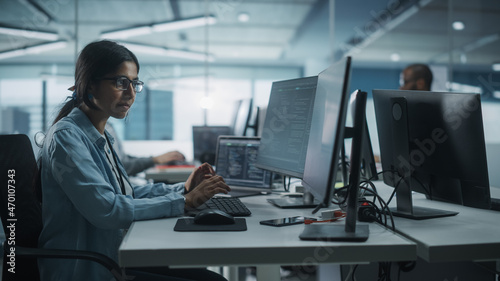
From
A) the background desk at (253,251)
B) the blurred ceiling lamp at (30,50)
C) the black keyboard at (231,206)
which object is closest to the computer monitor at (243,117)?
the black keyboard at (231,206)

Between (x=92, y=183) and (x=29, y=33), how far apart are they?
4.18 meters

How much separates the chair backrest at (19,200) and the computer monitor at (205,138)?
7.11 ft

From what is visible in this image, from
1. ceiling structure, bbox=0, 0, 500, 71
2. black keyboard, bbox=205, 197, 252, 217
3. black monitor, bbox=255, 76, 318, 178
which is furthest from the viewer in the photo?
ceiling structure, bbox=0, 0, 500, 71

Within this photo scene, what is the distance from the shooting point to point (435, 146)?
1.40 metres

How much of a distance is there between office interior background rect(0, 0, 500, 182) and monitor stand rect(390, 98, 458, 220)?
222 centimetres

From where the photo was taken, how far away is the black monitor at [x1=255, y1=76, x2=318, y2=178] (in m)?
1.55

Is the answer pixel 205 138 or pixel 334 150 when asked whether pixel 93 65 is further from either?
pixel 205 138

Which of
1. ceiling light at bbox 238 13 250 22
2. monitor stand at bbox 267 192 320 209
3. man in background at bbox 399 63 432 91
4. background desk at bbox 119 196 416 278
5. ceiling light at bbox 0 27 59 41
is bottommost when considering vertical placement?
background desk at bbox 119 196 416 278

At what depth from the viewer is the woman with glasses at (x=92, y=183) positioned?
3.98 ft

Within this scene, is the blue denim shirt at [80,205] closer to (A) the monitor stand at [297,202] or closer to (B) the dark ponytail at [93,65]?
(B) the dark ponytail at [93,65]

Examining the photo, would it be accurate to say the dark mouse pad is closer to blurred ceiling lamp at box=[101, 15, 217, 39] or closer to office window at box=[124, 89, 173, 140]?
blurred ceiling lamp at box=[101, 15, 217, 39]

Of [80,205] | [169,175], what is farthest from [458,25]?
[80,205]

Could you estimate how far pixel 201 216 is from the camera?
1229 millimetres

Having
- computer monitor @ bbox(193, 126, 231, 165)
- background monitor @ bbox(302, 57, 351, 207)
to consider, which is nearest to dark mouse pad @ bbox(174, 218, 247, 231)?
background monitor @ bbox(302, 57, 351, 207)
